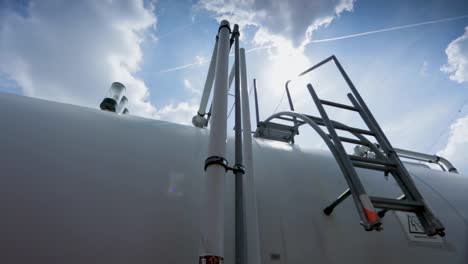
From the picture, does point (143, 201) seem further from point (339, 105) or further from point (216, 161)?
point (339, 105)

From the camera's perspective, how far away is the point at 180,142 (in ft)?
4.53

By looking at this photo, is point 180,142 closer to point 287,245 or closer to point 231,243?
point 231,243

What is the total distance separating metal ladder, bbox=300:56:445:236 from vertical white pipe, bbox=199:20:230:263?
25.7 inches

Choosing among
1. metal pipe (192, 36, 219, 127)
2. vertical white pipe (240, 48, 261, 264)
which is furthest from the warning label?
metal pipe (192, 36, 219, 127)

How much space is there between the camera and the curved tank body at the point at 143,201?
35.7 inches

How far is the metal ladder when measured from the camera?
1.03 meters

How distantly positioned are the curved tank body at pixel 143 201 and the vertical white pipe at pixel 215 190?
231mm

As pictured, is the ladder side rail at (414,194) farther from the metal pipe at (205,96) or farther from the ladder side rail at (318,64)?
the metal pipe at (205,96)

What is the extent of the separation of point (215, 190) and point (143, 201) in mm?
384

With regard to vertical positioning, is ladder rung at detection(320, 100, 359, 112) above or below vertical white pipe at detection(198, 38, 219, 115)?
below

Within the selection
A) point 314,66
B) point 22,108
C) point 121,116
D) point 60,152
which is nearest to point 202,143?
point 121,116

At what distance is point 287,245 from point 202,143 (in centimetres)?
77

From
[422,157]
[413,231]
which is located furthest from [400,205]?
[422,157]

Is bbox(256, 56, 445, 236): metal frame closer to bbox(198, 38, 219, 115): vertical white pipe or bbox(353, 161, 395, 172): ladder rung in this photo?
bbox(353, 161, 395, 172): ladder rung
